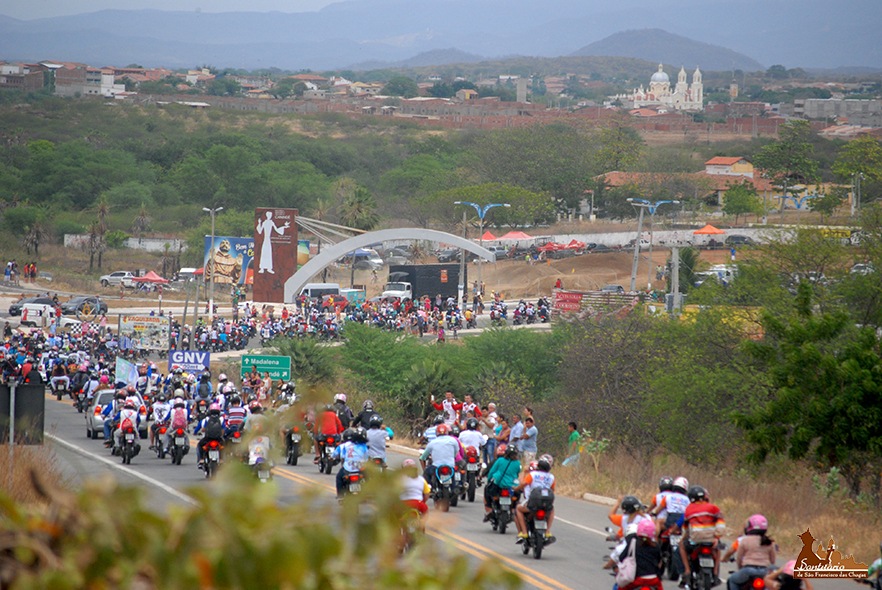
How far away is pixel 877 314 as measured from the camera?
27.3 m

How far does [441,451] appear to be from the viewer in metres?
17.1

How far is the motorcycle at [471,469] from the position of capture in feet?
63.4

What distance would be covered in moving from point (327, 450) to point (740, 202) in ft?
298

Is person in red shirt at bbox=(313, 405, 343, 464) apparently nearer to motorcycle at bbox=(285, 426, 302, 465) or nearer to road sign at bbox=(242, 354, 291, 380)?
motorcycle at bbox=(285, 426, 302, 465)

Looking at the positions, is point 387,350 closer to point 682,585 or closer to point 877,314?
point 877,314

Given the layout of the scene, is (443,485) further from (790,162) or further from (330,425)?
(790,162)

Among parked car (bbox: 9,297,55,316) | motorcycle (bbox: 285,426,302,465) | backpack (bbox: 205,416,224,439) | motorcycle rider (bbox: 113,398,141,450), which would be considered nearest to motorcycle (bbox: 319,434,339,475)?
motorcycle (bbox: 285,426,302,465)

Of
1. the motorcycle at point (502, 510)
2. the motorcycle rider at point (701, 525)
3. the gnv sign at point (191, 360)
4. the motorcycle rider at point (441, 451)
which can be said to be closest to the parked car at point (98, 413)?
the gnv sign at point (191, 360)

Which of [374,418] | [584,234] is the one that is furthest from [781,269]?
[584,234]

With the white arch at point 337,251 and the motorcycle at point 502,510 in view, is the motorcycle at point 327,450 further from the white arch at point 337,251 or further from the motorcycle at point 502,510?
the white arch at point 337,251

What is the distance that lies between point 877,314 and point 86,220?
300 ft

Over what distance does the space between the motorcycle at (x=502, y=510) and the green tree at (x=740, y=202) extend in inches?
3628

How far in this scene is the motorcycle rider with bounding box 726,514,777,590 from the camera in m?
11.0

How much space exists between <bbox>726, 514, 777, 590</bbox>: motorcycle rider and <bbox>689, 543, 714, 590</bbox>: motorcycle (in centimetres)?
128
